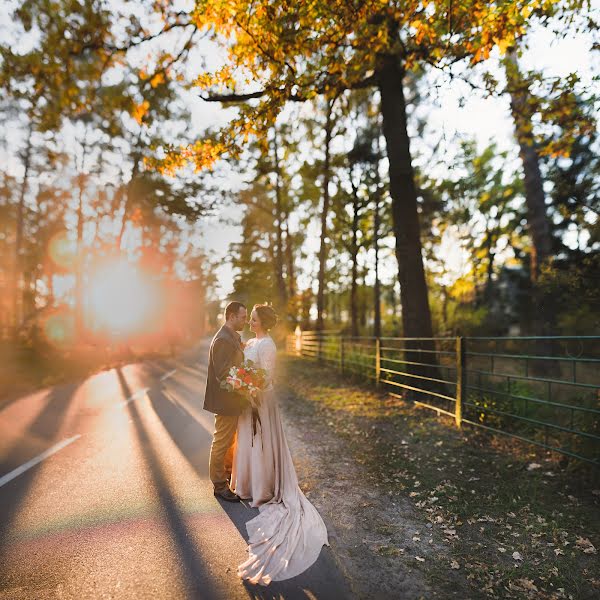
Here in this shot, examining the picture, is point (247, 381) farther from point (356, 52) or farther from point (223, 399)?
point (356, 52)

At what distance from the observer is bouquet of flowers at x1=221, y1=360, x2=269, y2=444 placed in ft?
14.6

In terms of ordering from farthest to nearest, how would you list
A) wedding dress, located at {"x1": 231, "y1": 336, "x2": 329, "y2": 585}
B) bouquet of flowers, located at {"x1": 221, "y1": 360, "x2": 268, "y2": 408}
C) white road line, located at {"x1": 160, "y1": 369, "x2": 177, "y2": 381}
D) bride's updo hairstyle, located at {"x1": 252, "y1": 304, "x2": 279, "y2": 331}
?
white road line, located at {"x1": 160, "y1": 369, "x2": 177, "y2": 381} → bride's updo hairstyle, located at {"x1": 252, "y1": 304, "x2": 279, "y2": 331} → bouquet of flowers, located at {"x1": 221, "y1": 360, "x2": 268, "y2": 408} → wedding dress, located at {"x1": 231, "y1": 336, "x2": 329, "y2": 585}

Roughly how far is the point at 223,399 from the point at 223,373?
11.3 inches

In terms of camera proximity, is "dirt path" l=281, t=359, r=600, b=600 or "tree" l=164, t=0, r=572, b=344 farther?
"tree" l=164, t=0, r=572, b=344

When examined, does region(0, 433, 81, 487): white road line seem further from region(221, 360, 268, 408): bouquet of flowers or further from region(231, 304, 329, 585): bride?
region(221, 360, 268, 408): bouquet of flowers

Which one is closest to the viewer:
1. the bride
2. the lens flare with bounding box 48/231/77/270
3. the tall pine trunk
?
the bride

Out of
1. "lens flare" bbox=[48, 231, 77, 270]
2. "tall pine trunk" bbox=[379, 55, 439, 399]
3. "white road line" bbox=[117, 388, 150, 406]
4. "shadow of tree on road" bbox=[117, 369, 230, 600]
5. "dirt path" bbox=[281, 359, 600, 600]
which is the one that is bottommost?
"dirt path" bbox=[281, 359, 600, 600]

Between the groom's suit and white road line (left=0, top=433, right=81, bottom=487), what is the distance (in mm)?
2471

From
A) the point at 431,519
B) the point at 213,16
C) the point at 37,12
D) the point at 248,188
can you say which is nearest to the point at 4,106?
the point at 248,188

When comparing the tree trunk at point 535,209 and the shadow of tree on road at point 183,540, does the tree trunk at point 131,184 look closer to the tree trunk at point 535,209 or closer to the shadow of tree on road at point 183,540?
the tree trunk at point 535,209

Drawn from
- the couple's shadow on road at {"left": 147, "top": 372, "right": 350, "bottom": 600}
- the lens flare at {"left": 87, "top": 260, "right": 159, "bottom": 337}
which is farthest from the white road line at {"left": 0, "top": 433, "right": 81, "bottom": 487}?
the lens flare at {"left": 87, "top": 260, "right": 159, "bottom": 337}

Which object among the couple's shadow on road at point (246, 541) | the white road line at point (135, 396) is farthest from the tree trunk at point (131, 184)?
the couple's shadow on road at point (246, 541)

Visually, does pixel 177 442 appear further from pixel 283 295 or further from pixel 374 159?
pixel 283 295

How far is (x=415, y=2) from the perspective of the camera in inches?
248
